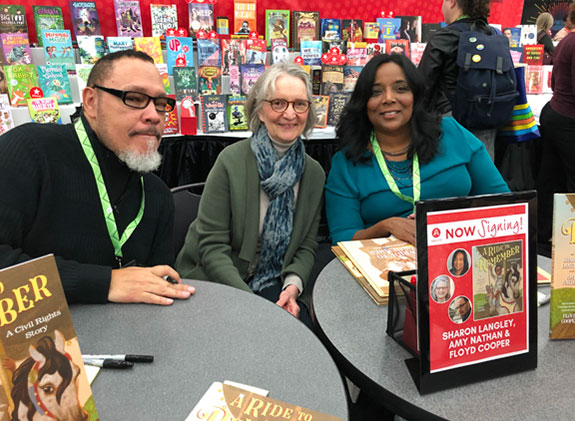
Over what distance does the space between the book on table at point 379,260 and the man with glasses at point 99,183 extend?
0.47 metres

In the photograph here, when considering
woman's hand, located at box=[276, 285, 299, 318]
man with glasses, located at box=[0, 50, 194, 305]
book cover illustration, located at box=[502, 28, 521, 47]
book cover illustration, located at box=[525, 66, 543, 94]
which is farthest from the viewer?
book cover illustration, located at box=[502, 28, 521, 47]

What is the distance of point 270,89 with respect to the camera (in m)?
1.67

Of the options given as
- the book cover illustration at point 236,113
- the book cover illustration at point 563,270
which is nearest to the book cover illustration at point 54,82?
the book cover illustration at point 236,113

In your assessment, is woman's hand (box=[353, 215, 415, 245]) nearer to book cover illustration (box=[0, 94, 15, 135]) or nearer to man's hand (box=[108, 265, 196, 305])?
man's hand (box=[108, 265, 196, 305])

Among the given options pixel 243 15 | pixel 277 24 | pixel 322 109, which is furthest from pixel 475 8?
pixel 243 15

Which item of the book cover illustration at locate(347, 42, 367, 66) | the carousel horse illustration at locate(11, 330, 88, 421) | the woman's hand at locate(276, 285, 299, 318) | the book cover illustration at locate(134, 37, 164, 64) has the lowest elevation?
the woman's hand at locate(276, 285, 299, 318)

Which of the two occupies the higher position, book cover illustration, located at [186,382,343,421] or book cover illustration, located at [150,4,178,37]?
book cover illustration, located at [150,4,178,37]

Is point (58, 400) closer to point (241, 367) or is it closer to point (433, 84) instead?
point (241, 367)

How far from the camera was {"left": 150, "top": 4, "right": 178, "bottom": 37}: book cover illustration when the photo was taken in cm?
343

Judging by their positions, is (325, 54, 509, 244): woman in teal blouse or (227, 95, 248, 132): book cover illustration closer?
(325, 54, 509, 244): woman in teal blouse

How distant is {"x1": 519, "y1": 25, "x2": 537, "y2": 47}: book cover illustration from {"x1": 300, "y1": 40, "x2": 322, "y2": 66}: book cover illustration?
251cm

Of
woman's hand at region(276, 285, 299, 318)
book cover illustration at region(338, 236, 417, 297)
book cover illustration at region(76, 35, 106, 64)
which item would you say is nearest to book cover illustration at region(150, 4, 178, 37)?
book cover illustration at region(76, 35, 106, 64)

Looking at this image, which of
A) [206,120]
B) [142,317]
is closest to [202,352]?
[142,317]

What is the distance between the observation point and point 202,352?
84 centimetres
